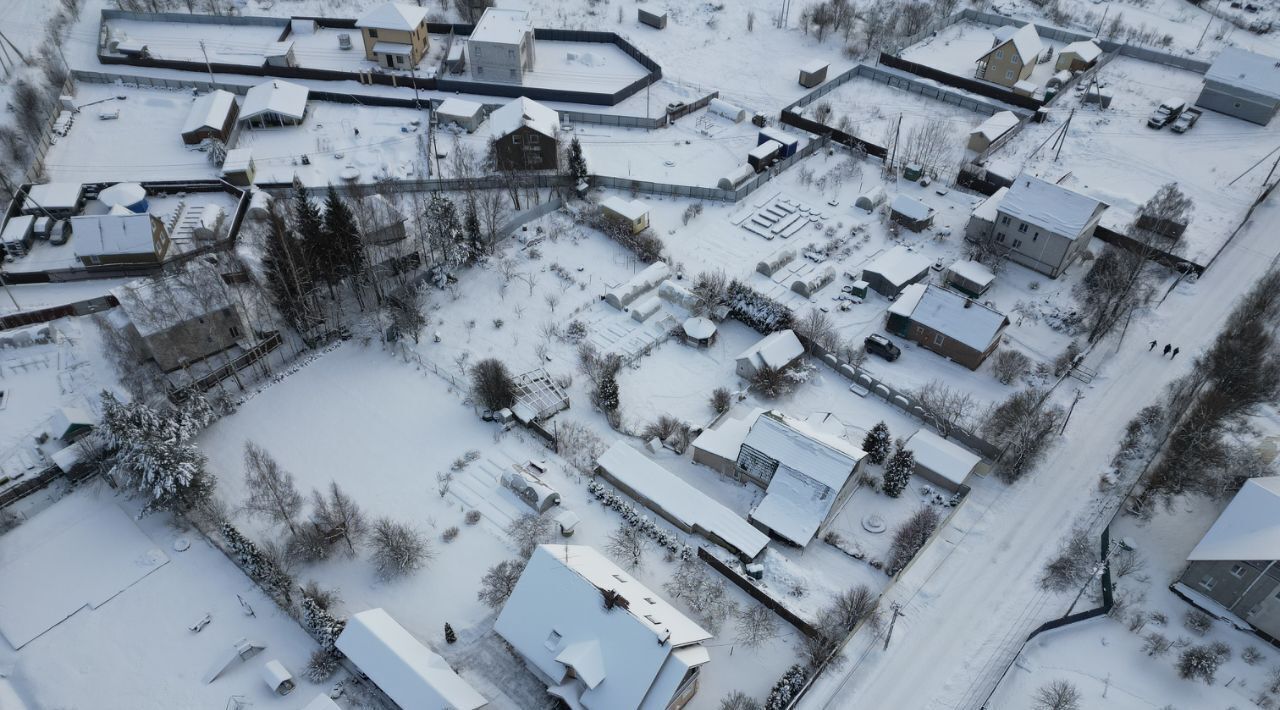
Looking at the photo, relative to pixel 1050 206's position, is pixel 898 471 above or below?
below

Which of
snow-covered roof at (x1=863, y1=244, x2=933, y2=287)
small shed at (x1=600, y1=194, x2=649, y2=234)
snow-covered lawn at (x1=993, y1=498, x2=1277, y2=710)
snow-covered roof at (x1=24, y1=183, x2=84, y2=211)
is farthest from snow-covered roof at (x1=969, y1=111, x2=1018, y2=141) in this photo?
snow-covered roof at (x1=24, y1=183, x2=84, y2=211)

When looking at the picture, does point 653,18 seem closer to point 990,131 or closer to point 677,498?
point 990,131

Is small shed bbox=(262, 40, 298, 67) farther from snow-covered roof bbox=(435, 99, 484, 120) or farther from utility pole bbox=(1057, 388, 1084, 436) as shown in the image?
utility pole bbox=(1057, 388, 1084, 436)

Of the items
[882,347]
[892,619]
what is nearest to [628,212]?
[882,347]

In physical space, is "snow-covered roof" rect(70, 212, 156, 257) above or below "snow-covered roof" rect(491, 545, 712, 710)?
above

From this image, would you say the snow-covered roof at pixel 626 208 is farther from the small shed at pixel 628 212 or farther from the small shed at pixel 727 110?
the small shed at pixel 727 110

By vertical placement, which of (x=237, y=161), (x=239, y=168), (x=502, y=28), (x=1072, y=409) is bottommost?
(x=1072, y=409)

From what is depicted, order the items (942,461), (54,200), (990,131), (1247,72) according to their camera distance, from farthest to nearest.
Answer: (1247,72) → (990,131) → (54,200) → (942,461)
